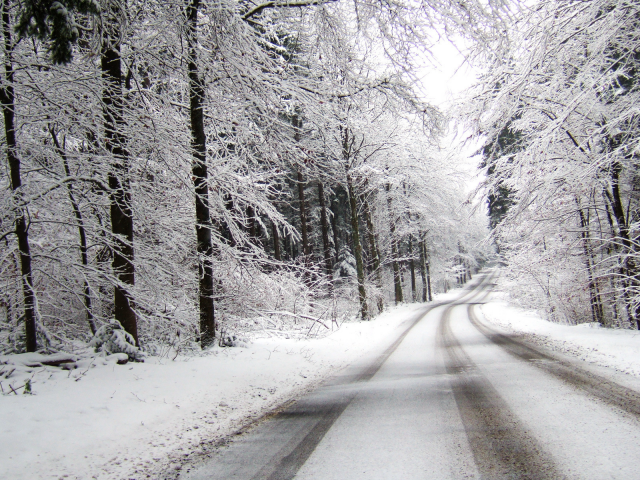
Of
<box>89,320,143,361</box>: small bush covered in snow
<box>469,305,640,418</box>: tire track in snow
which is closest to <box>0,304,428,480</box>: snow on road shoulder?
<box>89,320,143,361</box>: small bush covered in snow

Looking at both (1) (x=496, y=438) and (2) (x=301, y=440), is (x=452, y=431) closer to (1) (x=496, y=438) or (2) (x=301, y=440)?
(1) (x=496, y=438)

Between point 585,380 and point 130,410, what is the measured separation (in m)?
6.47

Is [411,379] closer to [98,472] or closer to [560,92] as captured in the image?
[98,472]

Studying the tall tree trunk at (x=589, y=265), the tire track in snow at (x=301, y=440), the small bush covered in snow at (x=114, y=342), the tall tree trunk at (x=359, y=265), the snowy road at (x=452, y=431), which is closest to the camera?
the snowy road at (x=452, y=431)

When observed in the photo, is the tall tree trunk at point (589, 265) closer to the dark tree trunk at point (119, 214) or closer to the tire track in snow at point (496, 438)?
the tire track in snow at point (496, 438)

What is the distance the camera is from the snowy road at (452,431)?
9.84 feet

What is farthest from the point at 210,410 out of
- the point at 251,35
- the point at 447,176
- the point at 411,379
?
the point at 447,176

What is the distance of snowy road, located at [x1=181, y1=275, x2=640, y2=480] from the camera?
9.84 feet

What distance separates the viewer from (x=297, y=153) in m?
8.23

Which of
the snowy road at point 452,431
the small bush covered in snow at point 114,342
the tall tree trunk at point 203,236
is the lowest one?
the snowy road at point 452,431

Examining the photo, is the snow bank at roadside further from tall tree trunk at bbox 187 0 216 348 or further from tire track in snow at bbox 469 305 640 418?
tall tree trunk at bbox 187 0 216 348

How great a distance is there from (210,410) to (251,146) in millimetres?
6665

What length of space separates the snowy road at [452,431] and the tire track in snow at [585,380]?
0.05 ft

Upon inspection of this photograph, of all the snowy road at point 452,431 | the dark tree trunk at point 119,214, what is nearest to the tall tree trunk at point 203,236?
the dark tree trunk at point 119,214
